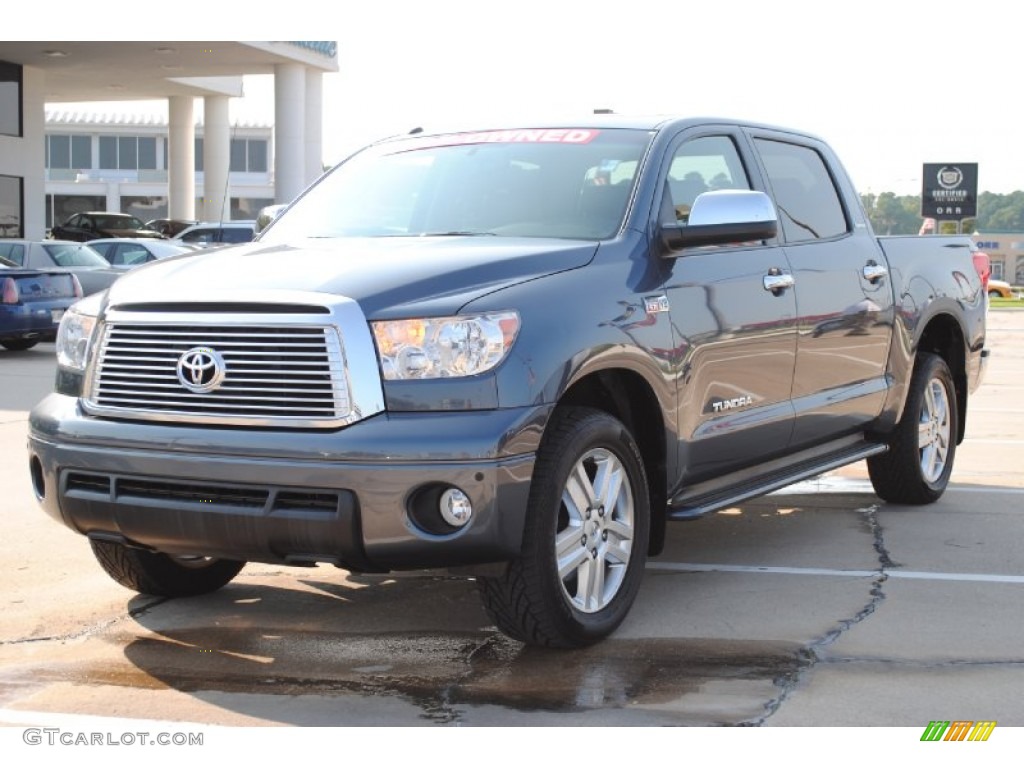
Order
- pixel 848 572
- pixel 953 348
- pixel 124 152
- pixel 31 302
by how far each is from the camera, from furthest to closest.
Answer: pixel 124 152 < pixel 31 302 < pixel 953 348 < pixel 848 572

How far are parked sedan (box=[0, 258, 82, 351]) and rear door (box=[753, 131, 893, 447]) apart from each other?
39.8 feet

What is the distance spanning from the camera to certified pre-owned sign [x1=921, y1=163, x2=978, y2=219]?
1855 inches

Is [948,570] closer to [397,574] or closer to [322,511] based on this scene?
[397,574]

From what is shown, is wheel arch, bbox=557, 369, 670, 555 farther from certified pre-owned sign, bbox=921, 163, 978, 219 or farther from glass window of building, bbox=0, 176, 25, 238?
certified pre-owned sign, bbox=921, 163, 978, 219

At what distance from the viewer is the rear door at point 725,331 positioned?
563cm

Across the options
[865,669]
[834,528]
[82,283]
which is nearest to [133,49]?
[82,283]

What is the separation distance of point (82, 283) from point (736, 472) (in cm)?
1606

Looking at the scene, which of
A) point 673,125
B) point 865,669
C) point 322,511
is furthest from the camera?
point 673,125

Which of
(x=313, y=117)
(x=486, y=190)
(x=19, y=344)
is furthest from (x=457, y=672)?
(x=313, y=117)

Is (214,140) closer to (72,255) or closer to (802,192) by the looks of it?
(72,255)

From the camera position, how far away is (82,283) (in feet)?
67.5

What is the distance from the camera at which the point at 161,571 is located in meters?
5.72

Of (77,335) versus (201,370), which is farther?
(77,335)

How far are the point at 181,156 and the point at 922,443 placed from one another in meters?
47.2
